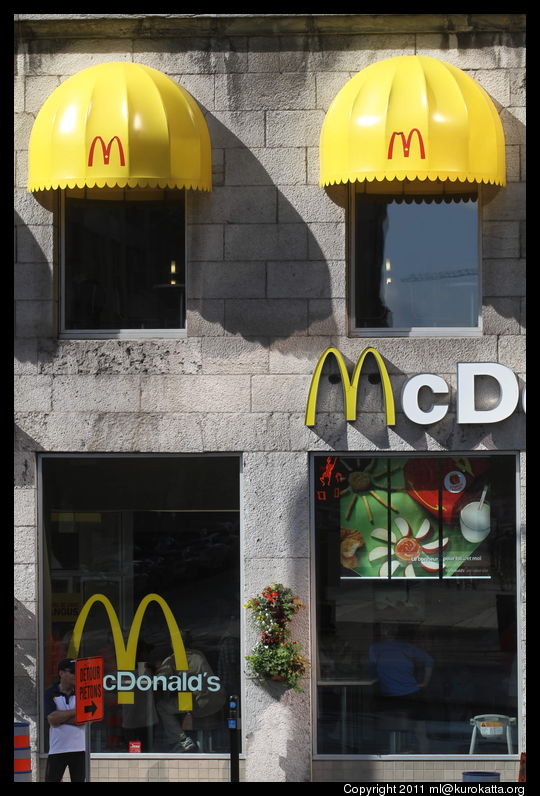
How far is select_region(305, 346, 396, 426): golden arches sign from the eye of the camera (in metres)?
13.5

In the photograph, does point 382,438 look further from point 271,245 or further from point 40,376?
point 40,376

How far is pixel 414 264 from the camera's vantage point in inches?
551

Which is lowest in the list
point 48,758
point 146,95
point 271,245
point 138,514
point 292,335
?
point 48,758

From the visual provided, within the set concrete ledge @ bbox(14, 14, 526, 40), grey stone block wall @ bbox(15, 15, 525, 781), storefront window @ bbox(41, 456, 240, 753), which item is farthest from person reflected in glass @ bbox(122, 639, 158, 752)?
concrete ledge @ bbox(14, 14, 526, 40)

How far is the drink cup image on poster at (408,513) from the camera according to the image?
13.7m

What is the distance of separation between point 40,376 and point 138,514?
A: 209 centimetres

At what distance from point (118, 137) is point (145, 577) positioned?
5.29 meters

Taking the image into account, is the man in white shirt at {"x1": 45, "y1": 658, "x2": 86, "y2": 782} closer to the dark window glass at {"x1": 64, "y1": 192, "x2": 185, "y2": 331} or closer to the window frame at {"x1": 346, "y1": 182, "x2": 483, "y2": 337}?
the dark window glass at {"x1": 64, "y1": 192, "x2": 185, "y2": 331}

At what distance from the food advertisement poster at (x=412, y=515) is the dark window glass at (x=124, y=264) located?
9.68 ft

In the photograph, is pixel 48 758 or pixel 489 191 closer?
pixel 48 758

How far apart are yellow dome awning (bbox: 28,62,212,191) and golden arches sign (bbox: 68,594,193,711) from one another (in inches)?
198

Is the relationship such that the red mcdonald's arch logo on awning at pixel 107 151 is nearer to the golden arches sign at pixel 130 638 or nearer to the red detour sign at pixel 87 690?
the golden arches sign at pixel 130 638

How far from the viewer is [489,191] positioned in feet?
45.4

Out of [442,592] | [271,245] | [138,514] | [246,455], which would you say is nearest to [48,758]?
[138,514]
